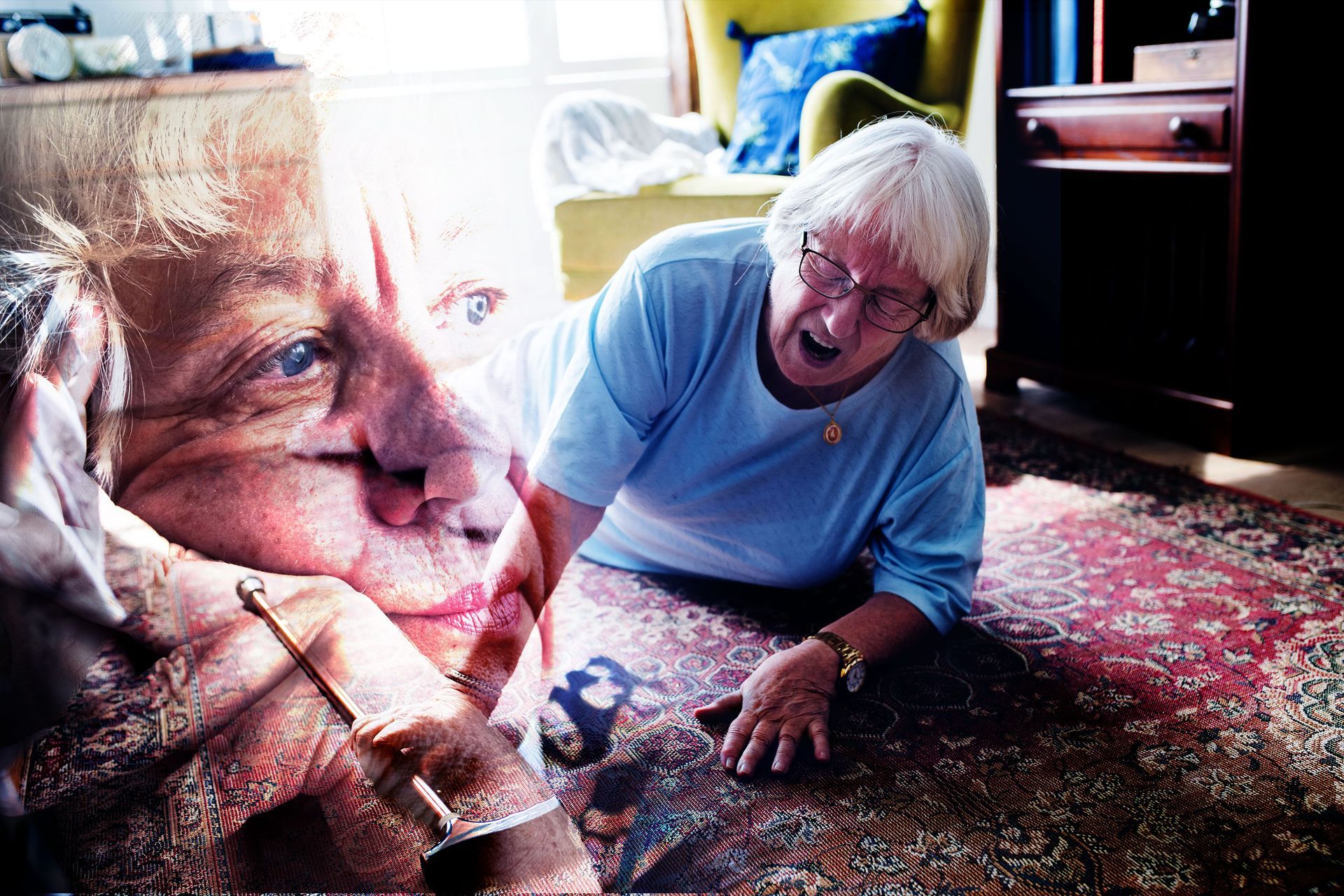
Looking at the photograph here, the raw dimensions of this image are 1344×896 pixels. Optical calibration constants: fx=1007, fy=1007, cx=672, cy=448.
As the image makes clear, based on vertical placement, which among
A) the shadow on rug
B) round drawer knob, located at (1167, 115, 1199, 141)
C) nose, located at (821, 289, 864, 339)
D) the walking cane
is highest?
round drawer knob, located at (1167, 115, 1199, 141)

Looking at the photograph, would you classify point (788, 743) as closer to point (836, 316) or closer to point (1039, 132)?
point (836, 316)

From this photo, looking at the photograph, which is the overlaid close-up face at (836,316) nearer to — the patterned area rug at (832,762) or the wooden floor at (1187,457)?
the patterned area rug at (832,762)

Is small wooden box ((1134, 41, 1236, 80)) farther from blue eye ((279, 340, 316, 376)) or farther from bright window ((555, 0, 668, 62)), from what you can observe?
blue eye ((279, 340, 316, 376))

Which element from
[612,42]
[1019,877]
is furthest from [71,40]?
[1019,877]

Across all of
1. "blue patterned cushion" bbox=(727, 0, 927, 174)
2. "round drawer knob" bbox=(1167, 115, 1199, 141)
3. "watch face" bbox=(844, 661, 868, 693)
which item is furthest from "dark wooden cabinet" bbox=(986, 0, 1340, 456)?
"watch face" bbox=(844, 661, 868, 693)

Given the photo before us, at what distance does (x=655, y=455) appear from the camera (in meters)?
1.11

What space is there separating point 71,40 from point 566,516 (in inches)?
21.9

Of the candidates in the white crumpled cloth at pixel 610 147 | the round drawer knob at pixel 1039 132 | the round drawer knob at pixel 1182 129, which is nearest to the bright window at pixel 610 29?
the white crumpled cloth at pixel 610 147

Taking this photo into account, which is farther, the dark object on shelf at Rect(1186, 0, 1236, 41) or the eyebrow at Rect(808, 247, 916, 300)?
the dark object on shelf at Rect(1186, 0, 1236, 41)

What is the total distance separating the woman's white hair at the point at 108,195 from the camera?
27.0 inches

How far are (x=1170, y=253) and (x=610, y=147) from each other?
4.09 ft

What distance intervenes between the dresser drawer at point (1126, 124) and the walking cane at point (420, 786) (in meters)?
1.56

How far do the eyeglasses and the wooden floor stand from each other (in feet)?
3.01

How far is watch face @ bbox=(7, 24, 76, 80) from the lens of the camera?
678 mm
